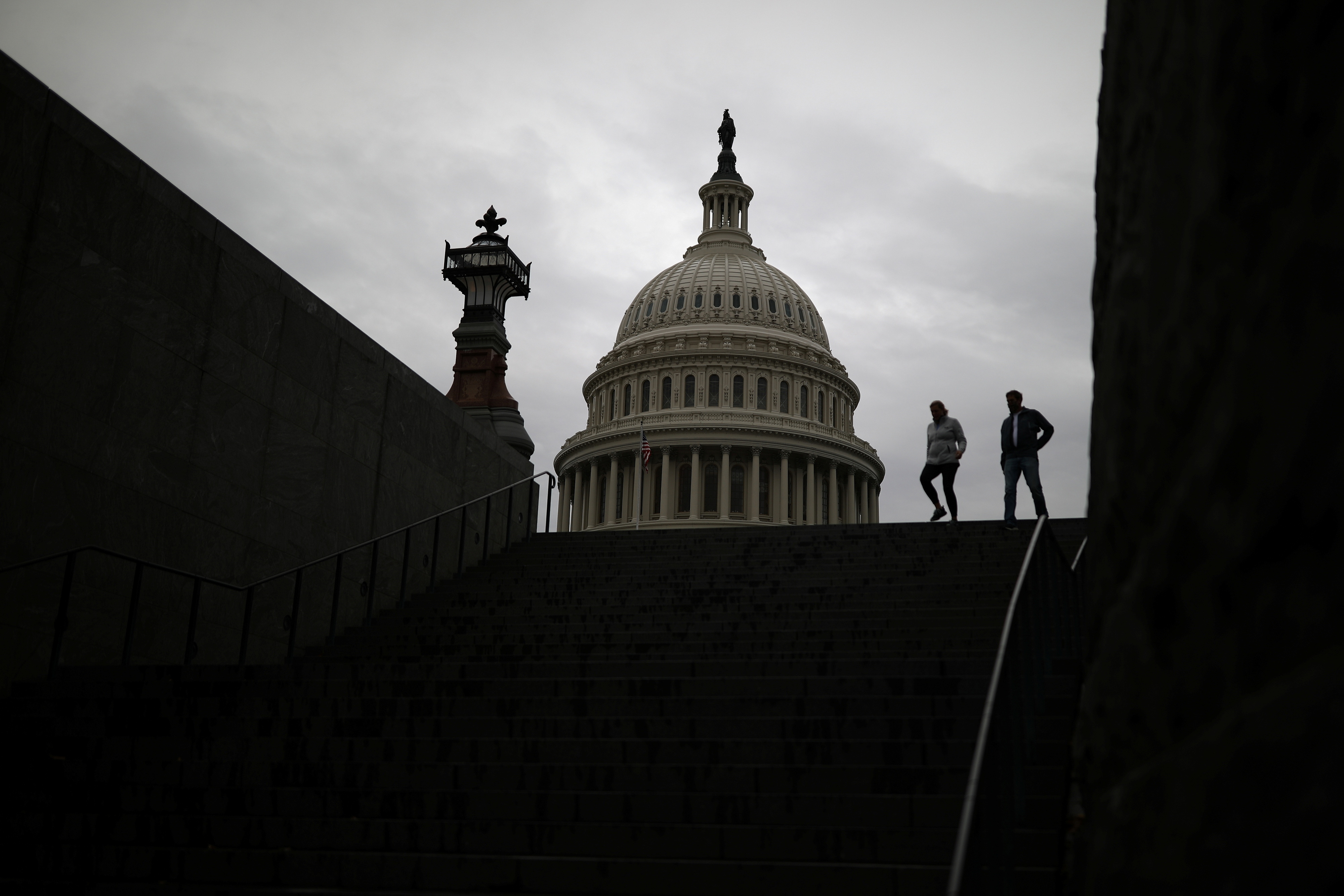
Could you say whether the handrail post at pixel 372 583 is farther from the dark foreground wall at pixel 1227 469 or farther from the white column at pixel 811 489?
the white column at pixel 811 489

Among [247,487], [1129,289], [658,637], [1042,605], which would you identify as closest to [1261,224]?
[1129,289]

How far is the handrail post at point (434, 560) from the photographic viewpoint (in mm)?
14234

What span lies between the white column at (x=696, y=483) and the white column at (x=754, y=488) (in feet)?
9.56

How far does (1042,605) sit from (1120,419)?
6884mm

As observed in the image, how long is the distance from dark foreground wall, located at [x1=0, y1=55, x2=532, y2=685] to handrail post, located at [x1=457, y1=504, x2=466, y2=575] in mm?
852

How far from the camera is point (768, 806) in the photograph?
607 cm

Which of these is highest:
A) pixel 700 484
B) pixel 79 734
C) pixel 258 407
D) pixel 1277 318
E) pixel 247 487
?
pixel 700 484

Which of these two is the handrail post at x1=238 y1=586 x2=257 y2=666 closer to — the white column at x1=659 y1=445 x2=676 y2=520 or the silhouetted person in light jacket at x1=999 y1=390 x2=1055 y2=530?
the silhouetted person in light jacket at x1=999 y1=390 x2=1055 y2=530

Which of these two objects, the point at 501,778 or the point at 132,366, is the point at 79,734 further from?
the point at 132,366

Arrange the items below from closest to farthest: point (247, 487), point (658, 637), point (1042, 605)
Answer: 1. point (1042, 605)
2. point (658, 637)
3. point (247, 487)

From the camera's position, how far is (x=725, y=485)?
77375 mm

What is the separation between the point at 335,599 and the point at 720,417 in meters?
68.1

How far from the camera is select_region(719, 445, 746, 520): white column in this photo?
7625cm

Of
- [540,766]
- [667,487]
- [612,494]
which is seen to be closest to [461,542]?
[540,766]
